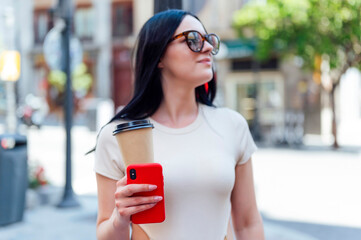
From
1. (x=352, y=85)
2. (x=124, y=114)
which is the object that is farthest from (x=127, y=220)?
(x=352, y=85)

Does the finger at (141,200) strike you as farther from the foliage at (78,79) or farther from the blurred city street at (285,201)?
the foliage at (78,79)

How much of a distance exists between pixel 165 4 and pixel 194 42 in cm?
155

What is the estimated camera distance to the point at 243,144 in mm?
1933

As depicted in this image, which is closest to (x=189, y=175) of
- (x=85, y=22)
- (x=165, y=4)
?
(x=165, y=4)

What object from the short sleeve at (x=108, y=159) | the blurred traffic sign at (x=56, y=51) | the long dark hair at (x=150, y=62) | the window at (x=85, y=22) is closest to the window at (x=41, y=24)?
the window at (x=85, y=22)

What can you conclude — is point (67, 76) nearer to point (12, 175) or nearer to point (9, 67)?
point (12, 175)

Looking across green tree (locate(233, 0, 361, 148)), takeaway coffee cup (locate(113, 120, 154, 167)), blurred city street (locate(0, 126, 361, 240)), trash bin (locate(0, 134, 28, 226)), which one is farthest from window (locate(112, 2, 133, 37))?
takeaway coffee cup (locate(113, 120, 154, 167))

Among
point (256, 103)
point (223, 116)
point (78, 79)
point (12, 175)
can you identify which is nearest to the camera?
point (223, 116)

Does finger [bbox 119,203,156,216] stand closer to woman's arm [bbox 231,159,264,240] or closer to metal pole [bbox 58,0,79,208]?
woman's arm [bbox 231,159,264,240]

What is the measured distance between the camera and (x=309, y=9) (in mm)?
15992

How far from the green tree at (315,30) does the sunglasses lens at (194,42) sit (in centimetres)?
1470

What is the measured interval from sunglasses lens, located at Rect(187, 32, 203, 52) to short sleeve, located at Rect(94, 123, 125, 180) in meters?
0.45

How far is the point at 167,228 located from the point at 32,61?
33.5 meters

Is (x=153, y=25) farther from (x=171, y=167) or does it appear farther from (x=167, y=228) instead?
(x=167, y=228)
